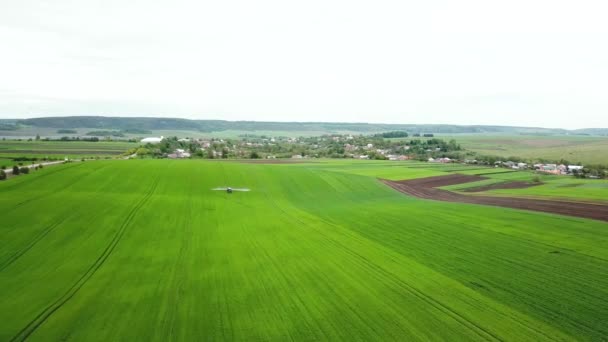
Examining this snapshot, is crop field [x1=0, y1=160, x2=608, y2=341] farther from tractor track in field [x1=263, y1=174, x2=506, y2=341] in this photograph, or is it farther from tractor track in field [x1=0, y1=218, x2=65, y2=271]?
tractor track in field [x1=0, y1=218, x2=65, y2=271]

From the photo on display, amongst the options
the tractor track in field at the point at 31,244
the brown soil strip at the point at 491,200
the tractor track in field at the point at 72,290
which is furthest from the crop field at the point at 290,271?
the brown soil strip at the point at 491,200

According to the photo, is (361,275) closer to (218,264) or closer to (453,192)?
(218,264)

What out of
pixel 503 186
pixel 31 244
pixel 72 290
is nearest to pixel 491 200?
pixel 503 186

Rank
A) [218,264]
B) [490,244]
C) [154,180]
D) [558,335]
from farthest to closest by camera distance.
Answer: [154,180], [490,244], [218,264], [558,335]

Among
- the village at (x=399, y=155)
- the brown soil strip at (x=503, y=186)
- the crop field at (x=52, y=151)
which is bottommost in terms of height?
the brown soil strip at (x=503, y=186)

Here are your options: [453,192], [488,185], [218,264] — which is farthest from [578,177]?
[218,264]

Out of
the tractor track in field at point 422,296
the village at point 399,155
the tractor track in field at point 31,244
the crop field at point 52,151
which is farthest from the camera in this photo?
the village at point 399,155

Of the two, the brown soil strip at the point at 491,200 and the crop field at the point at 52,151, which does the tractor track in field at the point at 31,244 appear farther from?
the crop field at the point at 52,151

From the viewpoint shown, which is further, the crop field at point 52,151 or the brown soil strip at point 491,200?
the crop field at point 52,151
